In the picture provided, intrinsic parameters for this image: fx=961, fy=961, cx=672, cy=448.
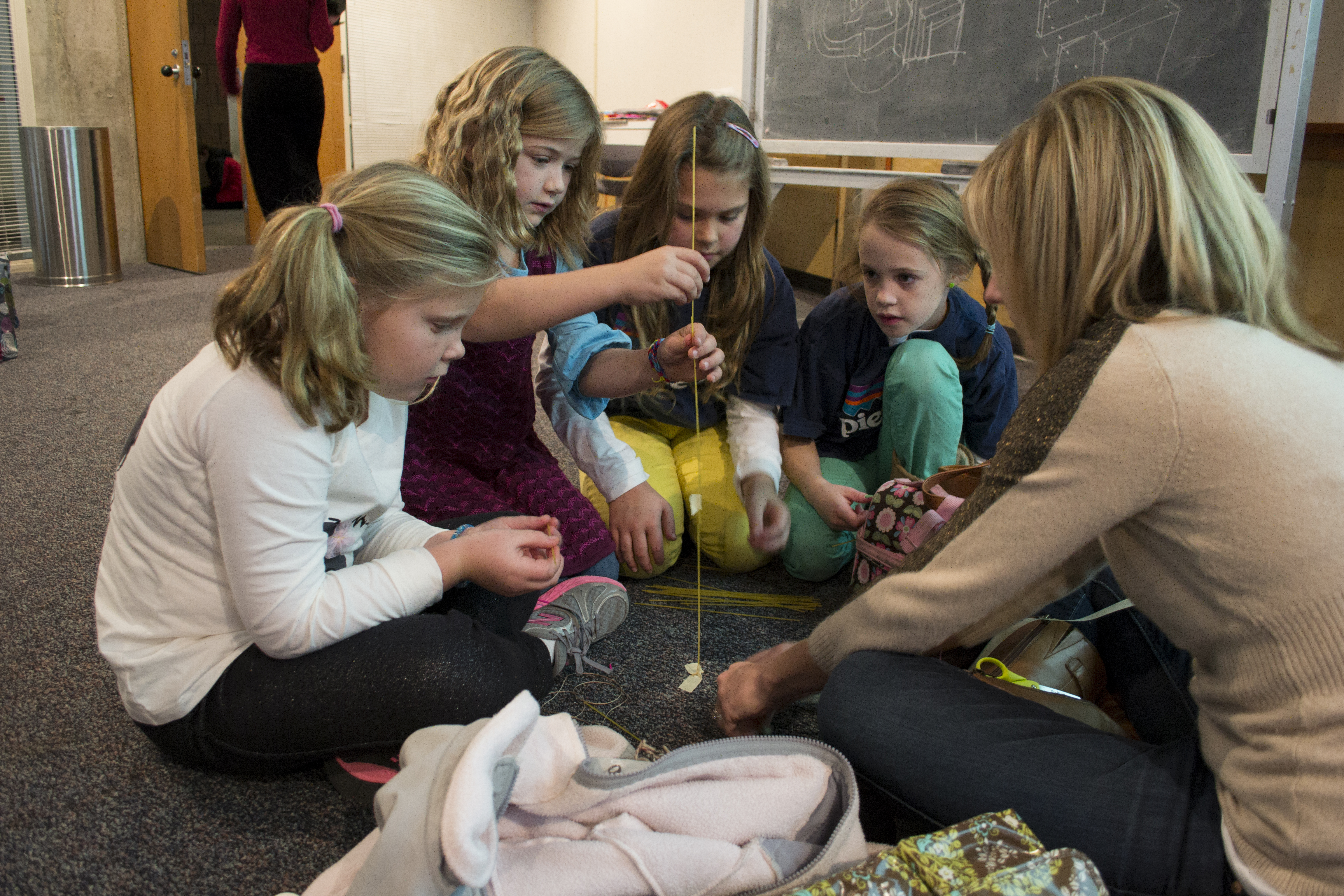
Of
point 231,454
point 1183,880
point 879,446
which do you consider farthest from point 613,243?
point 1183,880

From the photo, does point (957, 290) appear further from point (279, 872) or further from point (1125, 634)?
point (279, 872)

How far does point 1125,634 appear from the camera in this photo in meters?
1.07

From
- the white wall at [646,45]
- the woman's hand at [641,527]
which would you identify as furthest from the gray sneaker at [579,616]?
the white wall at [646,45]

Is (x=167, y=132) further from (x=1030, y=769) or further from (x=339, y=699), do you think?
(x=1030, y=769)

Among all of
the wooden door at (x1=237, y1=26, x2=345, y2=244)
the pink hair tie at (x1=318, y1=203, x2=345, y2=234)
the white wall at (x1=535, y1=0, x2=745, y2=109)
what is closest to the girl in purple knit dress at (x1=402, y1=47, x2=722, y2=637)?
→ the pink hair tie at (x1=318, y1=203, x2=345, y2=234)

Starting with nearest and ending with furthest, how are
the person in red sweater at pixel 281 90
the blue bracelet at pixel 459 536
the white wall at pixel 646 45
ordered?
the blue bracelet at pixel 459 536 < the person in red sweater at pixel 281 90 < the white wall at pixel 646 45

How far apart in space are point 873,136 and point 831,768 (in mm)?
2263

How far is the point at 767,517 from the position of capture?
4.58 feet

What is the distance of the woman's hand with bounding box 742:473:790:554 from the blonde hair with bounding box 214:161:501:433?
589 mm

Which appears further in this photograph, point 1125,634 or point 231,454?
point 1125,634

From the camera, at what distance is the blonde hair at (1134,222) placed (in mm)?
769

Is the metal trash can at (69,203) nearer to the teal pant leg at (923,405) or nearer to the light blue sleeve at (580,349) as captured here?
the light blue sleeve at (580,349)

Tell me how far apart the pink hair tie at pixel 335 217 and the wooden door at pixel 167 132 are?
3668mm

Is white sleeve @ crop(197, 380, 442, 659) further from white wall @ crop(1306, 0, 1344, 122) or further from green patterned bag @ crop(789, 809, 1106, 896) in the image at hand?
white wall @ crop(1306, 0, 1344, 122)
